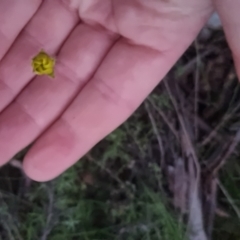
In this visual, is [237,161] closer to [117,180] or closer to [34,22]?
[117,180]

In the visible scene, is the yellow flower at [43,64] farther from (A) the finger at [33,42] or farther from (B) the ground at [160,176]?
(B) the ground at [160,176]

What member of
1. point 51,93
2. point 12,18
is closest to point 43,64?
point 51,93

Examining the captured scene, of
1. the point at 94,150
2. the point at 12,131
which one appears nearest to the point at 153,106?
the point at 94,150

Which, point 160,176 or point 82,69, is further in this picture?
point 160,176

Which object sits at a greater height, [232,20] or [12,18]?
[232,20]

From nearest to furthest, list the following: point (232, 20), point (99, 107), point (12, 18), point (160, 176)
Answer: point (232, 20), point (99, 107), point (12, 18), point (160, 176)

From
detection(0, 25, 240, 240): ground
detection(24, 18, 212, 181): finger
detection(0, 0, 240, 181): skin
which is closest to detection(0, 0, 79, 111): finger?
detection(0, 0, 240, 181): skin

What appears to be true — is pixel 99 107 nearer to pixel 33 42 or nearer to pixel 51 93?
pixel 51 93

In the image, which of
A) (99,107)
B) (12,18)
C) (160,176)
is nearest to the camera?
(99,107)
